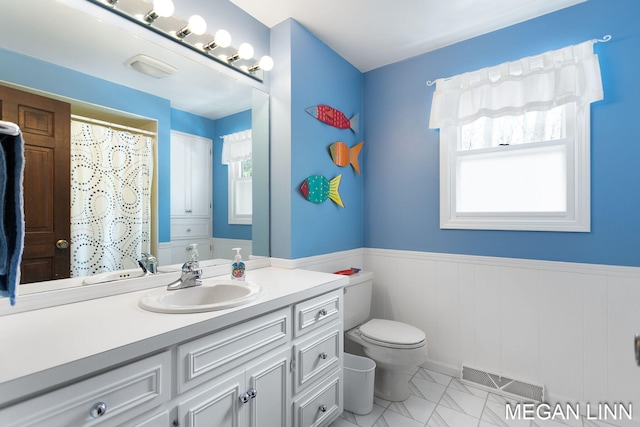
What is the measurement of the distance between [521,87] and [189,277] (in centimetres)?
217

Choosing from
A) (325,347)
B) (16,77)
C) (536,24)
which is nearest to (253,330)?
(325,347)

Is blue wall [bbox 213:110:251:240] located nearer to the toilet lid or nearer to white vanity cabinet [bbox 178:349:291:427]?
Answer: white vanity cabinet [bbox 178:349:291:427]

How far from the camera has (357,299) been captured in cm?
216

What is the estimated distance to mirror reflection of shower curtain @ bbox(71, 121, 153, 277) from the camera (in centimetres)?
126

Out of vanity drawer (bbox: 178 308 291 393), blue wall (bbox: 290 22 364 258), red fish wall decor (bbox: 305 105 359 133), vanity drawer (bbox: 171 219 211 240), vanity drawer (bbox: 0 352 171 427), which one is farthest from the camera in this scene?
red fish wall decor (bbox: 305 105 359 133)

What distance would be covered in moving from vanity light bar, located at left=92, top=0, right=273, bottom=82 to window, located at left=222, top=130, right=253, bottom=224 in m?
0.41

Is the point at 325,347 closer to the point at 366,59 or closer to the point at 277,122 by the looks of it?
the point at 277,122

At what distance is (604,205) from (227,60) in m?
2.27

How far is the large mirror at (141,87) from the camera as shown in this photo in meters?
1.14

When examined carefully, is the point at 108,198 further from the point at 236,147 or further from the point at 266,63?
the point at 266,63

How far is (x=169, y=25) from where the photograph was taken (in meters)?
1.51

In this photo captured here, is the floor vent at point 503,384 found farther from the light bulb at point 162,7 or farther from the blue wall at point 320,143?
the light bulb at point 162,7

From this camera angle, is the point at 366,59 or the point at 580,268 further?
the point at 366,59

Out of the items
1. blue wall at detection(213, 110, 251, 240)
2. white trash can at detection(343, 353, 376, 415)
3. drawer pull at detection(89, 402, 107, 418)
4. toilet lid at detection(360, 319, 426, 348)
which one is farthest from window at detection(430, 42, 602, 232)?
drawer pull at detection(89, 402, 107, 418)
